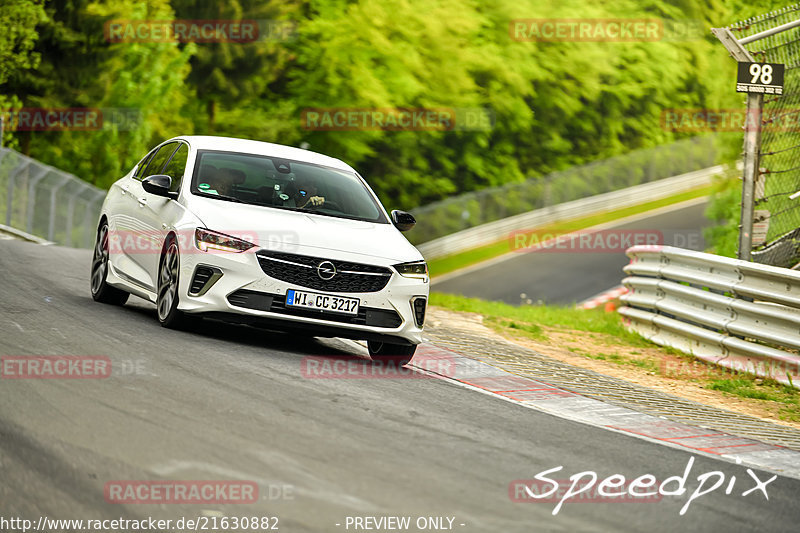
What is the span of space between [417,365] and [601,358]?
10.8ft

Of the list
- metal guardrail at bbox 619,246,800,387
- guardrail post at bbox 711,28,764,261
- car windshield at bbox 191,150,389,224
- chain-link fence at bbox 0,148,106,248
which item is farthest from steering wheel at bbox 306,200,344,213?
chain-link fence at bbox 0,148,106,248

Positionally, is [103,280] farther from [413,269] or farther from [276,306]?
[413,269]

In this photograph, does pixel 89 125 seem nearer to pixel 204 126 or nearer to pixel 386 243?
pixel 204 126

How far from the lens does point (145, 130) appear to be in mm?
48719

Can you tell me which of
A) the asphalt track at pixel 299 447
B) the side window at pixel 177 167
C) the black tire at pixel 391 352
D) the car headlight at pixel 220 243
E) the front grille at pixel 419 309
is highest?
the side window at pixel 177 167

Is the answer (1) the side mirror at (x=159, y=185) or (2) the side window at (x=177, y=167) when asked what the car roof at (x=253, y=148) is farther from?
(1) the side mirror at (x=159, y=185)

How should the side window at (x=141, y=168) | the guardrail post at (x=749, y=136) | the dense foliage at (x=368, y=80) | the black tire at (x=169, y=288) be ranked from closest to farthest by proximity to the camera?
1. the black tire at (x=169, y=288)
2. the side window at (x=141, y=168)
3. the guardrail post at (x=749, y=136)
4. the dense foliage at (x=368, y=80)

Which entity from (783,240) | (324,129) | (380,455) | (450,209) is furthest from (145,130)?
(380,455)

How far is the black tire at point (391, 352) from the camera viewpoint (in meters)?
9.86

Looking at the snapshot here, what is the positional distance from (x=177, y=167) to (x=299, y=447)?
522cm

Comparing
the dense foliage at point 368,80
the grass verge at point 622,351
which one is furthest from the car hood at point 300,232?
the dense foliage at point 368,80

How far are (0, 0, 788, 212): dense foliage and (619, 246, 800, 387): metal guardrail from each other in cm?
2319

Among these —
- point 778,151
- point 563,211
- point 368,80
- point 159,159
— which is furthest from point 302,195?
point 563,211

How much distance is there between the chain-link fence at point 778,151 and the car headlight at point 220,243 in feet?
20.3
